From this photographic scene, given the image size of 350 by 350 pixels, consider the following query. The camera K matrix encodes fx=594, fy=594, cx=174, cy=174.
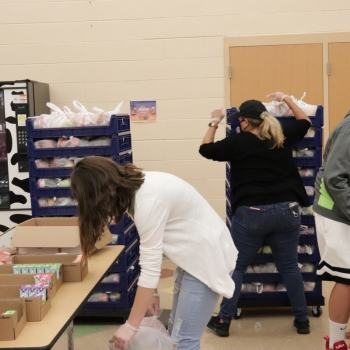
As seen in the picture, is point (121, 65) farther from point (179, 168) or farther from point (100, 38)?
point (179, 168)

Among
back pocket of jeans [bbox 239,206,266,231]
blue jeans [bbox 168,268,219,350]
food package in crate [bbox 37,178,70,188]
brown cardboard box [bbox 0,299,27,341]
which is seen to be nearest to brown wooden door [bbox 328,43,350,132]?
back pocket of jeans [bbox 239,206,266,231]

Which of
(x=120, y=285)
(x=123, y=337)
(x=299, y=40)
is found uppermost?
(x=299, y=40)

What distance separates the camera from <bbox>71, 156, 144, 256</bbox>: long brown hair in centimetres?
213

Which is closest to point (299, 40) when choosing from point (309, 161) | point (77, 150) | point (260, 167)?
point (309, 161)

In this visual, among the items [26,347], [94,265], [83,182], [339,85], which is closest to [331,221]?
[94,265]

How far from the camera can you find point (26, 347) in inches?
76.0

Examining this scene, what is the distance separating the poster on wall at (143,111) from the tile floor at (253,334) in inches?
83.7

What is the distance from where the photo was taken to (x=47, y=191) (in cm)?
415

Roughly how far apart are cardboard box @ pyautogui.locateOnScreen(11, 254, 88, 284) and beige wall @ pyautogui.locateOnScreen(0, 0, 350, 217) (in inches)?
130

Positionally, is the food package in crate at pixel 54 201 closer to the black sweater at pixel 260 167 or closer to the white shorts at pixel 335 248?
the black sweater at pixel 260 167

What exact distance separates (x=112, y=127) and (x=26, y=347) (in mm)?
2252

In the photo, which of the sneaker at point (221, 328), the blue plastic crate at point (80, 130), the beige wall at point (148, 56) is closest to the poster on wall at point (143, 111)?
the beige wall at point (148, 56)

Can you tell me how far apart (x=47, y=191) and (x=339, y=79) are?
10.4 ft

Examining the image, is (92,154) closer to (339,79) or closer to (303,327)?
(303,327)
